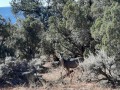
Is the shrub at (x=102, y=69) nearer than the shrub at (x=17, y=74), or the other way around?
the shrub at (x=102, y=69)

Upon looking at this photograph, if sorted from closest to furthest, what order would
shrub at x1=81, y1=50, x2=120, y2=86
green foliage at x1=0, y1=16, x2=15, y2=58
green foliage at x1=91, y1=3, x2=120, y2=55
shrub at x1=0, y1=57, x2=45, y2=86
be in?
shrub at x1=81, y1=50, x2=120, y2=86
shrub at x1=0, y1=57, x2=45, y2=86
green foliage at x1=91, y1=3, x2=120, y2=55
green foliage at x1=0, y1=16, x2=15, y2=58

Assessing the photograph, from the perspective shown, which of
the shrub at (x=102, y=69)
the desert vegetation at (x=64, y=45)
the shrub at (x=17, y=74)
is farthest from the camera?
the shrub at (x=17, y=74)

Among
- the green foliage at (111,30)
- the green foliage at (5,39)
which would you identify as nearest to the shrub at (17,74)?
the green foliage at (111,30)

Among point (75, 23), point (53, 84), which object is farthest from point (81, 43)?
point (53, 84)

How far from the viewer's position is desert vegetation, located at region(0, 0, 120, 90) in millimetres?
12789

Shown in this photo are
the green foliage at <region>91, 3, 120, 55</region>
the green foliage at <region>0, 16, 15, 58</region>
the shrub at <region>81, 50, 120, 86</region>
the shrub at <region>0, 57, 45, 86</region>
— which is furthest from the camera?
the green foliage at <region>0, 16, 15, 58</region>

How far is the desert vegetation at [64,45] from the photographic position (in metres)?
12.8

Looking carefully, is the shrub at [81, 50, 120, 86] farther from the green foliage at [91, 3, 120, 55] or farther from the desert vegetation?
the green foliage at [91, 3, 120, 55]

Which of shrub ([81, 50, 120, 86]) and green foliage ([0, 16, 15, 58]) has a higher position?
green foliage ([0, 16, 15, 58])

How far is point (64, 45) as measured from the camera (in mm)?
19859

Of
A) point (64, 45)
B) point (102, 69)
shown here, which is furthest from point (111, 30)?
point (64, 45)

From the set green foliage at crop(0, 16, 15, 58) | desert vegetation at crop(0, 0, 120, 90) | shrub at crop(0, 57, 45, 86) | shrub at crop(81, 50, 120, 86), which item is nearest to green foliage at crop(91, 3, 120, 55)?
desert vegetation at crop(0, 0, 120, 90)

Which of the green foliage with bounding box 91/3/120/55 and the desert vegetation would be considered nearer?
the desert vegetation

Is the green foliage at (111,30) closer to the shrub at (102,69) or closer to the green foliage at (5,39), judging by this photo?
the shrub at (102,69)
